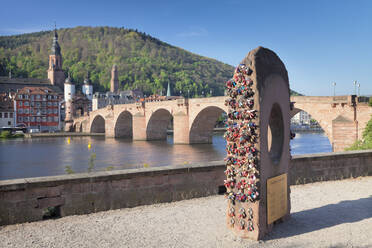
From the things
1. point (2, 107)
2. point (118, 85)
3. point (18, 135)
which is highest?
point (118, 85)

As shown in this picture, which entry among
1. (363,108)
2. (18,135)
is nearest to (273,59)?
(363,108)

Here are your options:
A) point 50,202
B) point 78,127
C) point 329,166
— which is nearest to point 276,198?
point 50,202

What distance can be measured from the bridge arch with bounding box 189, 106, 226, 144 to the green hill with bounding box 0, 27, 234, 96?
294 ft

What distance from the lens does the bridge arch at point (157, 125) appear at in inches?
2136

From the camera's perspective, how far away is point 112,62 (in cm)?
17200

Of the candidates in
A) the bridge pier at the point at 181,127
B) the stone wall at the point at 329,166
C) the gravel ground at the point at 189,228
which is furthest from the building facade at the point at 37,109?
the gravel ground at the point at 189,228

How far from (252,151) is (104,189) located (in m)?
2.84

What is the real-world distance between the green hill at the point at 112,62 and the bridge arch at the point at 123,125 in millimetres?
76245

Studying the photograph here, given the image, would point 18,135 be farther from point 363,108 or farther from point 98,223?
point 98,223

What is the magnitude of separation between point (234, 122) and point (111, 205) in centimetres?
277

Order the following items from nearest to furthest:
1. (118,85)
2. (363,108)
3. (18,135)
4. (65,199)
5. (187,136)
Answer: (65,199) < (363,108) < (187,136) < (18,135) < (118,85)

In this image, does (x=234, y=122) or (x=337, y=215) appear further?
(x=337, y=215)

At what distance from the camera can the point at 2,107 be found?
2928 inches

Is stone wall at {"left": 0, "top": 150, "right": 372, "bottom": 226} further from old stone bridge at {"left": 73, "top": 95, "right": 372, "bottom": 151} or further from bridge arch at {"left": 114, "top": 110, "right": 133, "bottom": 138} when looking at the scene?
bridge arch at {"left": 114, "top": 110, "right": 133, "bottom": 138}
